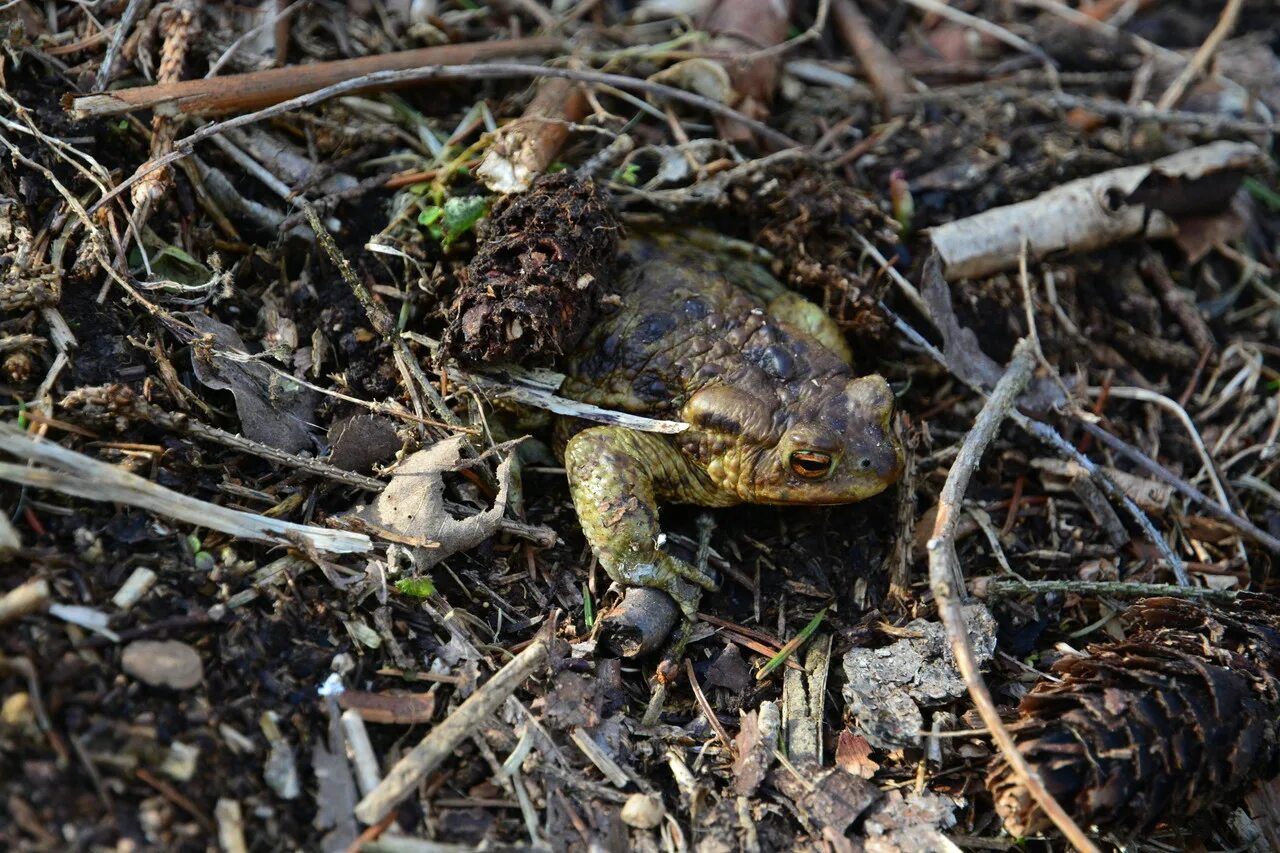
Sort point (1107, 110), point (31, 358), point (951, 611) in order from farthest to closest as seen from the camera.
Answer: point (1107, 110) < point (31, 358) < point (951, 611)

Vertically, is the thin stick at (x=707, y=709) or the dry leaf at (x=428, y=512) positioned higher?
the dry leaf at (x=428, y=512)

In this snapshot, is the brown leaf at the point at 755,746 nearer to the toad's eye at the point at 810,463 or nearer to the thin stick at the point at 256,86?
the toad's eye at the point at 810,463

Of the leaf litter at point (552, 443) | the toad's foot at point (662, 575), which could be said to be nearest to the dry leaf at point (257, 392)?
the leaf litter at point (552, 443)

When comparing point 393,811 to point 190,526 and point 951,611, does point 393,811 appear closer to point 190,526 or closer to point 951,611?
point 190,526

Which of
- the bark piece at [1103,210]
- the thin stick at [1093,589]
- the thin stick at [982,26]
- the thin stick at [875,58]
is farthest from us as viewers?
the thin stick at [982,26]

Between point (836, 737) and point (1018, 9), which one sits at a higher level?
point (1018, 9)

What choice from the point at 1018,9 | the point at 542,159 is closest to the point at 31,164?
the point at 542,159

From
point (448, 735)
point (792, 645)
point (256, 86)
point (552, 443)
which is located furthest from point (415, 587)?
point (256, 86)
